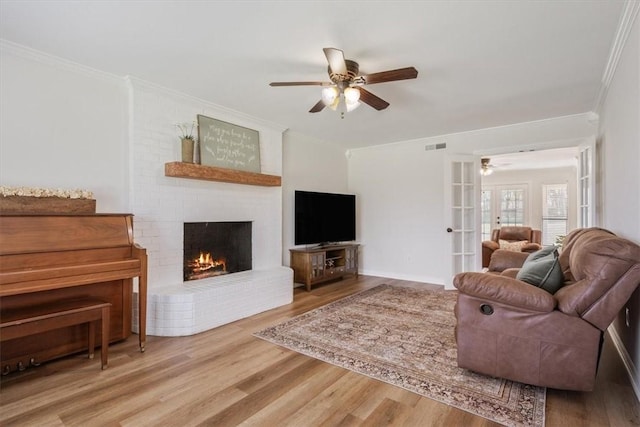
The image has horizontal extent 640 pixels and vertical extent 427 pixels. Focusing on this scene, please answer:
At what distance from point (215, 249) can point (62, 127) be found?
193 cm

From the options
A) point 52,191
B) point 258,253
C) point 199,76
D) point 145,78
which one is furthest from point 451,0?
point 258,253

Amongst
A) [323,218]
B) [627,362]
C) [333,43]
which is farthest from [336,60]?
[323,218]

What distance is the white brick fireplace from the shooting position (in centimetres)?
305

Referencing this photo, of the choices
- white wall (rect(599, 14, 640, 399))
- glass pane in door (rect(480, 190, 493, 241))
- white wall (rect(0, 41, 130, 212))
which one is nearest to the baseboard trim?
white wall (rect(599, 14, 640, 399))

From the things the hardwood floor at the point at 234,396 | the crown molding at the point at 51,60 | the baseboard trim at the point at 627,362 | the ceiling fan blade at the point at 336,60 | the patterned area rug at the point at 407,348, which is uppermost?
the crown molding at the point at 51,60

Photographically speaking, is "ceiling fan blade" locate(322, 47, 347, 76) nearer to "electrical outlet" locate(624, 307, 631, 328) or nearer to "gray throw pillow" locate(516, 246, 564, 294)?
"gray throw pillow" locate(516, 246, 564, 294)

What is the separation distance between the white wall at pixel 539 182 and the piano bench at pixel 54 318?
367 inches

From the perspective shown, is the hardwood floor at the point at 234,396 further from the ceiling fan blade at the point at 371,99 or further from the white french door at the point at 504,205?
the white french door at the point at 504,205

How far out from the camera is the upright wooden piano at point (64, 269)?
7.07 feet

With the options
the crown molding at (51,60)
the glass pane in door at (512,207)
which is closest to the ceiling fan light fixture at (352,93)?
the crown molding at (51,60)

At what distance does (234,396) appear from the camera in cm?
202

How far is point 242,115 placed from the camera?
404cm

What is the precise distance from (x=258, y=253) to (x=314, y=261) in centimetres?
91

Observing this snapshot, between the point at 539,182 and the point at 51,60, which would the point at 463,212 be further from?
the point at 51,60
